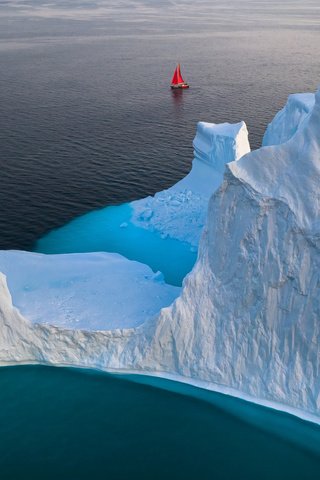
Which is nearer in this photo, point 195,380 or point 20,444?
point 20,444

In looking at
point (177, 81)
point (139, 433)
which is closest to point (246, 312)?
point (139, 433)

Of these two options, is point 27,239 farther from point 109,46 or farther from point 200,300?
point 109,46

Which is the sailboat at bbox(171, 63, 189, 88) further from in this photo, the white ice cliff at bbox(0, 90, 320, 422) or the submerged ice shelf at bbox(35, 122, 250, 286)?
the white ice cliff at bbox(0, 90, 320, 422)

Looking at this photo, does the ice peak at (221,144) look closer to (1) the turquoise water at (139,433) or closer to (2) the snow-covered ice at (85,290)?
(2) the snow-covered ice at (85,290)

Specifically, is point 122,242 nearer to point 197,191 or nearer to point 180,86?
point 197,191

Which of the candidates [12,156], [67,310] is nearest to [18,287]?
[67,310]
